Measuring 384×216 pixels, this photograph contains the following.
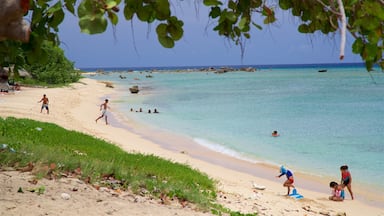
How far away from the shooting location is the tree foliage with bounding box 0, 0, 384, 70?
6.05 feet

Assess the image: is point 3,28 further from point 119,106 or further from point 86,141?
point 119,106

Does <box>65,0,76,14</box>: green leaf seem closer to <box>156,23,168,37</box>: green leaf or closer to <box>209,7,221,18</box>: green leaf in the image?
<box>156,23,168,37</box>: green leaf

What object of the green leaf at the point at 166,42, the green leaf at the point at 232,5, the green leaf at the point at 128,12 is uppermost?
the green leaf at the point at 232,5

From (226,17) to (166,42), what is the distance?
2.23ft

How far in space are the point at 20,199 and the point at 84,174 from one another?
1738 mm

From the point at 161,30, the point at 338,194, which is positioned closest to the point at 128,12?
the point at 161,30

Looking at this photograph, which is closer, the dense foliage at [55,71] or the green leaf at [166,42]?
the green leaf at [166,42]

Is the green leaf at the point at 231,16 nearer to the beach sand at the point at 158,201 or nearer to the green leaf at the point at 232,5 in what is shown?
the green leaf at the point at 232,5

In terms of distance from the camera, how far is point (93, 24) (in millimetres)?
1757

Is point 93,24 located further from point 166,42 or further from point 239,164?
point 239,164

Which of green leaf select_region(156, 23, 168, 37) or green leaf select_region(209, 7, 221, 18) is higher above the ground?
green leaf select_region(209, 7, 221, 18)

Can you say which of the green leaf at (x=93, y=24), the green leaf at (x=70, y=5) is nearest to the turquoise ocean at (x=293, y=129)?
the green leaf at (x=70, y=5)

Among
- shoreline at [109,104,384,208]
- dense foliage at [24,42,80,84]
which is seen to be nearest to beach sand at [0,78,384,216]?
shoreline at [109,104,384,208]

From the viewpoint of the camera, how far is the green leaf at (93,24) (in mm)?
1737
